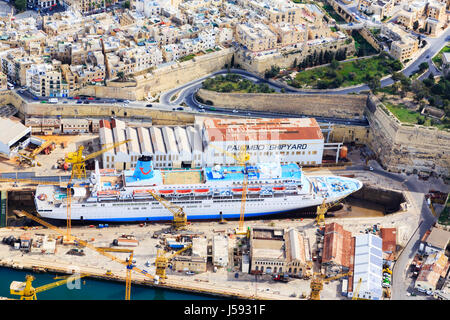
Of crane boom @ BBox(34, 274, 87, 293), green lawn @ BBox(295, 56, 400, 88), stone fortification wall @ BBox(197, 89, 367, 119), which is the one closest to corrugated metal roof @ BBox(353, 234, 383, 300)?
stone fortification wall @ BBox(197, 89, 367, 119)

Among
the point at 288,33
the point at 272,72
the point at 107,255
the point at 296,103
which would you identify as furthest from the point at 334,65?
the point at 107,255

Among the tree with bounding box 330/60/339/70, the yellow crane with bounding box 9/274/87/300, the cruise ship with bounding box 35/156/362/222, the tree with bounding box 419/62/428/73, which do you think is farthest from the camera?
the tree with bounding box 419/62/428/73

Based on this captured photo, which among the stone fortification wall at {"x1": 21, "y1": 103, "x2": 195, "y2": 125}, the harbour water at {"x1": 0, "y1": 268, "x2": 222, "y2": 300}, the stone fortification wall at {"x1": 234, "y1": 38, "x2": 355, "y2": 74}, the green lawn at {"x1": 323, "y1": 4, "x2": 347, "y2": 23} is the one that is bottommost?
the harbour water at {"x1": 0, "y1": 268, "x2": 222, "y2": 300}

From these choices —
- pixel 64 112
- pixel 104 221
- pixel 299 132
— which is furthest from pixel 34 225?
pixel 299 132

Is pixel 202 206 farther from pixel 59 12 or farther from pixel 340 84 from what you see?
pixel 59 12

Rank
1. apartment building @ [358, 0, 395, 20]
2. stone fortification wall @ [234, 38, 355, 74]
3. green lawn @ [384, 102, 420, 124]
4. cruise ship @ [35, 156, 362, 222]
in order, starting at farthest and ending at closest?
apartment building @ [358, 0, 395, 20] → stone fortification wall @ [234, 38, 355, 74] → green lawn @ [384, 102, 420, 124] → cruise ship @ [35, 156, 362, 222]

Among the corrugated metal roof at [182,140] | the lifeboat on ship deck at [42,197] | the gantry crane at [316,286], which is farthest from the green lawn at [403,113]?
the lifeboat on ship deck at [42,197]

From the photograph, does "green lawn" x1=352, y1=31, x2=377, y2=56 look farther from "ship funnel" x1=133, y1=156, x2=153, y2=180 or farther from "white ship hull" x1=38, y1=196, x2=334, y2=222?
"ship funnel" x1=133, y1=156, x2=153, y2=180
